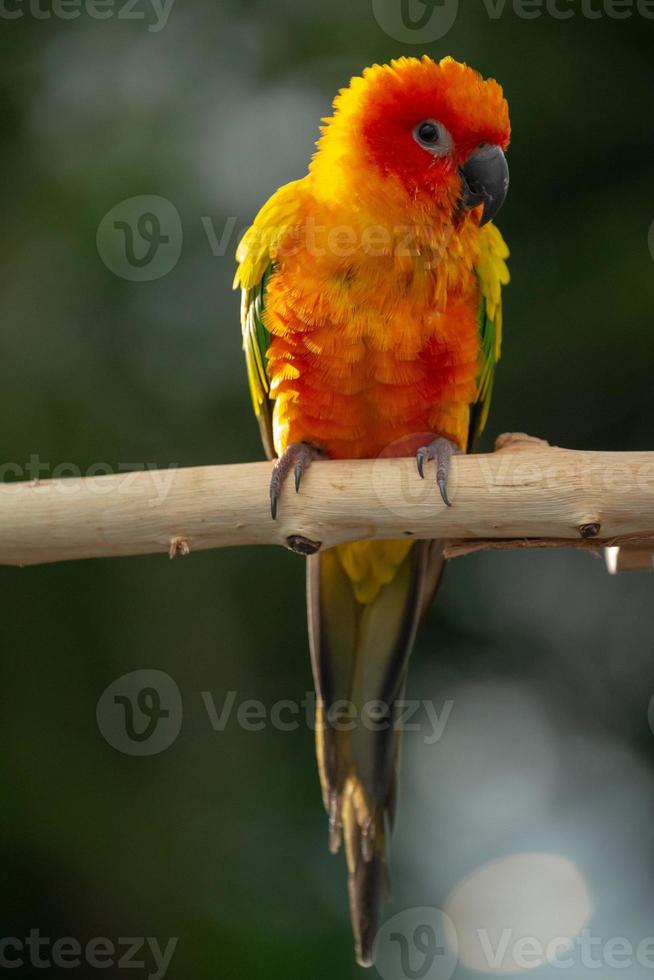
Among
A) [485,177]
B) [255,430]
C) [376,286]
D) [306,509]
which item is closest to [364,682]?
[306,509]

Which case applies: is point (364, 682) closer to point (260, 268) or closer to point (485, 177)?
point (260, 268)

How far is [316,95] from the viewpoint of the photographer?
115 inches

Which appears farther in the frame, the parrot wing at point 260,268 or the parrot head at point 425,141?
the parrot wing at point 260,268

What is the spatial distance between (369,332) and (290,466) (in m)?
0.40

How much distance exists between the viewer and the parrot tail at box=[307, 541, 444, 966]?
2355mm

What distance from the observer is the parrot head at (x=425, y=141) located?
2166 millimetres

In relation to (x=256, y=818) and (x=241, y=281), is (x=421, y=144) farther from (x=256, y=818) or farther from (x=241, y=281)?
(x=256, y=818)

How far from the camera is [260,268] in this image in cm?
230

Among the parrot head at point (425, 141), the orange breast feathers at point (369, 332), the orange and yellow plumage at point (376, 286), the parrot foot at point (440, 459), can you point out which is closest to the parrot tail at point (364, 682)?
the orange and yellow plumage at point (376, 286)

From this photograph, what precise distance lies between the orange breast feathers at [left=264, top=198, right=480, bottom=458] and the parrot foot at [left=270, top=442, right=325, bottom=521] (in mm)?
143

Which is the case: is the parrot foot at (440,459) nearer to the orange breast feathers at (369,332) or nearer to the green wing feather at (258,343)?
the orange breast feathers at (369,332)

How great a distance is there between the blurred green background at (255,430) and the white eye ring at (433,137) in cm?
74

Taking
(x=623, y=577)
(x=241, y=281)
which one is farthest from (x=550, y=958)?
(x=241, y=281)

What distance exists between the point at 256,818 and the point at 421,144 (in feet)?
Result: 6.56
